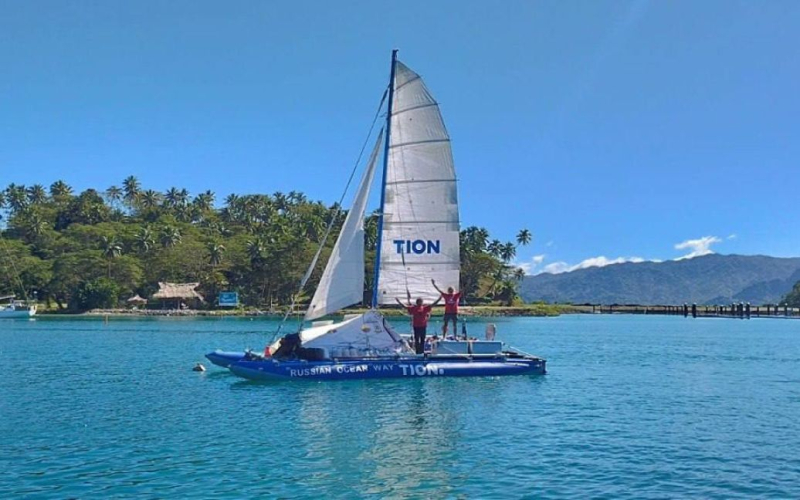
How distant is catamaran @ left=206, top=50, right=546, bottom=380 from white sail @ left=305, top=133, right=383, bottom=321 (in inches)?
1.6

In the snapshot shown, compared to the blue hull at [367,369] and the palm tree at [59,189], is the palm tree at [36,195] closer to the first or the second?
the palm tree at [59,189]

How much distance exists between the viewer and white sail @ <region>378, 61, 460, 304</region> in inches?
1165

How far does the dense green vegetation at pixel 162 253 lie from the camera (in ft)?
373

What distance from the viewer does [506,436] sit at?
1928cm

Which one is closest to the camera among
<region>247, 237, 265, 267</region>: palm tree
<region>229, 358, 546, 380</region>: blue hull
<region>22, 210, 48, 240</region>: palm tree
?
<region>229, 358, 546, 380</region>: blue hull

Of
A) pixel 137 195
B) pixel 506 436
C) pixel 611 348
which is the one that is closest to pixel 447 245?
pixel 506 436

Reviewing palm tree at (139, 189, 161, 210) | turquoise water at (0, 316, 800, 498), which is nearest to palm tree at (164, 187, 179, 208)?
palm tree at (139, 189, 161, 210)

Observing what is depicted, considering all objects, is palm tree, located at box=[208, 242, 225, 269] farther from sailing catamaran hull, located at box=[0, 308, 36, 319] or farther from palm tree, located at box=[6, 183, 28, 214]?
palm tree, located at box=[6, 183, 28, 214]

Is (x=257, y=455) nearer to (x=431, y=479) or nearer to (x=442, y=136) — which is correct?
(x=431, y=479)

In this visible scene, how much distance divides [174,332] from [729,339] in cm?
5057

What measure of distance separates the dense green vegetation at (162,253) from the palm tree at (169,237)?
0.18 meters

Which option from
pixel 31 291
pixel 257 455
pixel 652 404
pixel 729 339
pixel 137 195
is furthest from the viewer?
pixel 137 195

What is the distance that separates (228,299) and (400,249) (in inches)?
3607

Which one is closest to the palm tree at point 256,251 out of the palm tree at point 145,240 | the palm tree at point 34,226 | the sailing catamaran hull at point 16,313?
the palm tree at point 145,240
